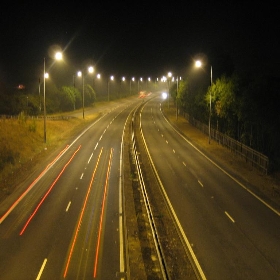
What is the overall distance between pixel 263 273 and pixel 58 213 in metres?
10.8

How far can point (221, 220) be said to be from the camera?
65.1 feet

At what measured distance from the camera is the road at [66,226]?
14.2 metres

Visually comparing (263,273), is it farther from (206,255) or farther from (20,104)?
(20,104)

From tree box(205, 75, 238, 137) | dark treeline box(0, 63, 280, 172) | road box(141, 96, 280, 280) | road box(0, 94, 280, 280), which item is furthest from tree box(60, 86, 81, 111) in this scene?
road box(141, 96, 280, 280)

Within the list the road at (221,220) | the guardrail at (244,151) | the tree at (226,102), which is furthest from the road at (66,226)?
the tree at (226,102)

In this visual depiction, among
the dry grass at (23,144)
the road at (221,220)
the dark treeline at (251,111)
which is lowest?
the road at (221,220)

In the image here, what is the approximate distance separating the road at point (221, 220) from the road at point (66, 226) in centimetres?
338

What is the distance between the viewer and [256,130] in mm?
37969

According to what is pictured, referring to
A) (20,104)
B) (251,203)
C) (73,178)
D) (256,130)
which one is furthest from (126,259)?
(20,104)

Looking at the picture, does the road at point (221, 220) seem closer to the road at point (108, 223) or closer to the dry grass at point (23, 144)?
the road at point (108, 223)

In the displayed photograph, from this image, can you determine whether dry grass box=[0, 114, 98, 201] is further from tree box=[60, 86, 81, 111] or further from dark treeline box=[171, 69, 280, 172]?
tree box=[60, 86, 81, 111]

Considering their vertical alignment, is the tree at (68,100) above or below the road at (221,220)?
above

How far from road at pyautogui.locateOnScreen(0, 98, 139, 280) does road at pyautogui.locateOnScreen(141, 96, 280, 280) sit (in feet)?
11.1

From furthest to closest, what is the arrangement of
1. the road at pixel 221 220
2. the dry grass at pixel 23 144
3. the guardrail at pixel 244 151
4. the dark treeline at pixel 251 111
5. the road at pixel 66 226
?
the dark treeline at pixel 251 111 → the guardrail at pixel 244 151 → the dry grass at pixel 23 144 → the road at pixel 221 220 → the road at pixel 66 226
